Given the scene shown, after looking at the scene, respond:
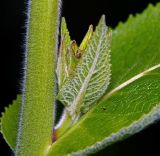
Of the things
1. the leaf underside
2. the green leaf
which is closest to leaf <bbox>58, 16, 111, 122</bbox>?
the leaf underside

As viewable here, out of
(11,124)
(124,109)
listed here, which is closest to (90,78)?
(124,109)

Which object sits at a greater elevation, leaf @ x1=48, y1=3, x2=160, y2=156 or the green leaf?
leaf @ x1=48, y1=3, x2=160, y2=156

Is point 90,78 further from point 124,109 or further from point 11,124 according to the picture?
point 11,124

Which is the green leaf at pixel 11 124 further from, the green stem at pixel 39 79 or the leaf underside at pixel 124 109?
the green stem at pixel 39 79

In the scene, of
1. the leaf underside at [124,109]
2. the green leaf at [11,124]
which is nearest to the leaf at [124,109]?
the leaf underside at [124,109]

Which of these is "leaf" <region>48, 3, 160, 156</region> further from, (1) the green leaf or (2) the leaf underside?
(1) the green leaf

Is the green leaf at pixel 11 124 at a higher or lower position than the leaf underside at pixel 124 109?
lower

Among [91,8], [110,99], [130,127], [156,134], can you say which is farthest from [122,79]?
[91,8]
